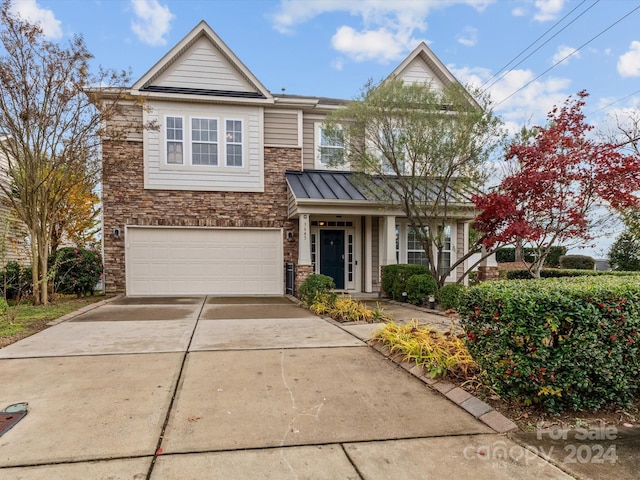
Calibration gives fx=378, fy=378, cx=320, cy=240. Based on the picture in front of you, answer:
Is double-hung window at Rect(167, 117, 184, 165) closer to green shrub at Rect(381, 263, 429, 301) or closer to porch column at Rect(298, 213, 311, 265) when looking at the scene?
porch column at Rect(298, 213, 311, 265)

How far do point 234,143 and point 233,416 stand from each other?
391 inches

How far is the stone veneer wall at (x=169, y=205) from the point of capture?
1125 centimetres

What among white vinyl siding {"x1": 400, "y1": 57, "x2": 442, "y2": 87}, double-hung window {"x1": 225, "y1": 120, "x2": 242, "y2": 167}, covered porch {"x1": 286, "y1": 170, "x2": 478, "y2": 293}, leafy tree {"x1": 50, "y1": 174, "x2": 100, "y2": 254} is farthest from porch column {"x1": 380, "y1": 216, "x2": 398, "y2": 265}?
leafy tree {"x1": 50, "y1": 174, "x2": 100, "y2": 254}

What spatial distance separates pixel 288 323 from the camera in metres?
6.96

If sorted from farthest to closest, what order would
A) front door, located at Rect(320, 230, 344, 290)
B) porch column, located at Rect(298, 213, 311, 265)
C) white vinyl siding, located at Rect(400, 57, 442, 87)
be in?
white vinyl siding, located at Rect(400, 57, 442, 87), front door, located at Rect(320, 230, 344, 290), porch column, located at Rect(298, 213, 311, 265)

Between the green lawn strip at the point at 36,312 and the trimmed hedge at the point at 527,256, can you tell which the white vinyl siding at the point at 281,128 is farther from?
the trimmed hedge at the point at 527,256

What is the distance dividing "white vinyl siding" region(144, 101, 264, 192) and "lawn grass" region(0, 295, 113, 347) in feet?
12.7

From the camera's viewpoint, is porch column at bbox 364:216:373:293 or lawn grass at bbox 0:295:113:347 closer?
lawn grass at bbox 0:295:113:347

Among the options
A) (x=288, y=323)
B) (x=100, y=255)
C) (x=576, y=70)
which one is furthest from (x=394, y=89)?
(x=100, y=255)

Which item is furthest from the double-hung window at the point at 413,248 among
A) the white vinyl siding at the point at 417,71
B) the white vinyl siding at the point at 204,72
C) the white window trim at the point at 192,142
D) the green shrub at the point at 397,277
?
the white vinyl siding at the point at 204,72

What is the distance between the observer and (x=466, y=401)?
11.2ft

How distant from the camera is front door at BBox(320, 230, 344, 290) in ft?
40.1

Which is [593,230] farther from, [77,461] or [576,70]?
[77,461]

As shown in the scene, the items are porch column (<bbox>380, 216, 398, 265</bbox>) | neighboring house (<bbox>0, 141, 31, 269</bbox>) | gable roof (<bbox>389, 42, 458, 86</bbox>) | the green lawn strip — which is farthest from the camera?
gable roof (<bbox>389, 42, 458, 86</bbox>)
